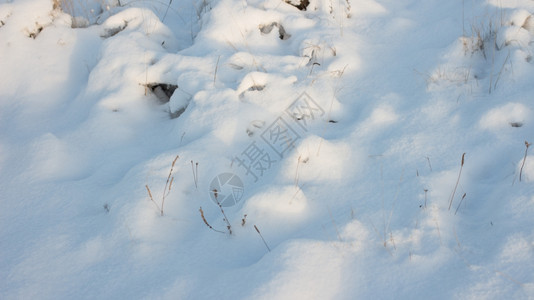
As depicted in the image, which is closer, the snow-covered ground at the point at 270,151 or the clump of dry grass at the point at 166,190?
the snow-covered ground at the point at 270,151

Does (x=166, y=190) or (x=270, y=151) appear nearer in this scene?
(x=166, y=190)

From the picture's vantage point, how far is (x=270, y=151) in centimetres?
274

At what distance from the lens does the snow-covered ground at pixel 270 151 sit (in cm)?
199

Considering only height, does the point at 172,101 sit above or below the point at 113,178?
above

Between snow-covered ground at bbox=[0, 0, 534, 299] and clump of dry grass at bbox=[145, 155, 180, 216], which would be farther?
clump of dry grass at bbox=[145, 155, 180, 216]

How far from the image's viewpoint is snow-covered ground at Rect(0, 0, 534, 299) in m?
1.99

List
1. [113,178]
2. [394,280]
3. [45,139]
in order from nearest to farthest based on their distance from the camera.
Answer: [394,280], [113,178], [45,139]

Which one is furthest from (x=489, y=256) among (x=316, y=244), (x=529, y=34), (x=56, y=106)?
(x=56, y=106)

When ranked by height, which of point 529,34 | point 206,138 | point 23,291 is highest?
point 529,34

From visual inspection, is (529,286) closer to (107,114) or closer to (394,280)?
(394,280)

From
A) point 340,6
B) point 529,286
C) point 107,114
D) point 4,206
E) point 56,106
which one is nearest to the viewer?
point 529,286

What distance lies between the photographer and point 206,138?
2738 millimetres

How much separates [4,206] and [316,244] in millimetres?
1869

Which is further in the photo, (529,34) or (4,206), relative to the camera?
(529,34)
